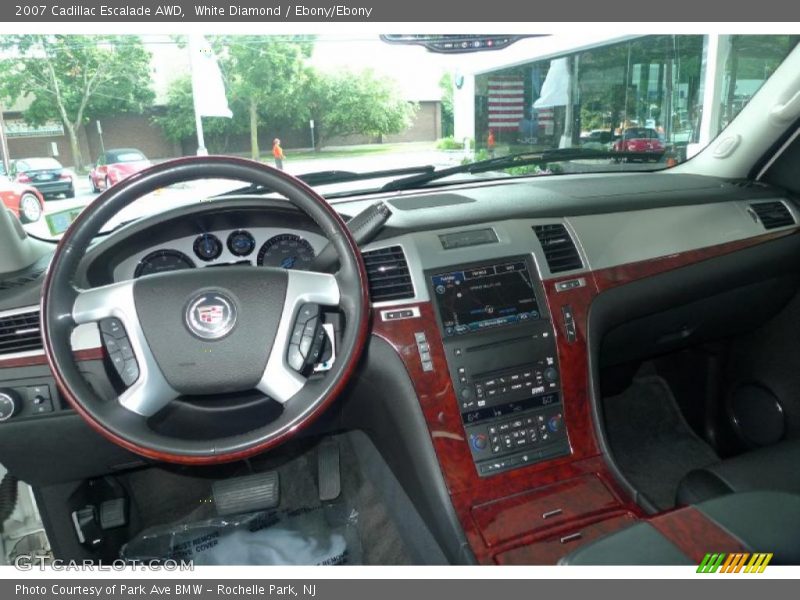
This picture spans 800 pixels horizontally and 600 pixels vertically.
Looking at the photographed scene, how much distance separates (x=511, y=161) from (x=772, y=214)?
108cm

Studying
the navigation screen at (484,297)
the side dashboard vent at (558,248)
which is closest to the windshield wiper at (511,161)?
the side dashboard vent at (558,248)

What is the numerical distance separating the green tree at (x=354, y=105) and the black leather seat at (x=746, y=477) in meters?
1.46

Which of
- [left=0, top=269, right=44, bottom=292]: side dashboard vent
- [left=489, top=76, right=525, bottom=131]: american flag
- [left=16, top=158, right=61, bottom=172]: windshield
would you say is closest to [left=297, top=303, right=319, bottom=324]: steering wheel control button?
[left=0, top=269, right=44, bottom=292]: side dashboard vent

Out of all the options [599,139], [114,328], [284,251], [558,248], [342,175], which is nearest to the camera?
[114,328]

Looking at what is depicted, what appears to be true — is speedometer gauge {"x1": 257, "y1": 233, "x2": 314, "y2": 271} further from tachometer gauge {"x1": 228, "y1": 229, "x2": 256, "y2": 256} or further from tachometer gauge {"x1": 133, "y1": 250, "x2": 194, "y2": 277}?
tachometer gauge {"x1": 133, "y1": 250, "x2": 194, "y2": 277}

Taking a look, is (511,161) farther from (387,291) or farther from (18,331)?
(18,331)

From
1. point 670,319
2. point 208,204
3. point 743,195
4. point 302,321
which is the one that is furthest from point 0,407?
point 743,195

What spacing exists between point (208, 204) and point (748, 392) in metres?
2.36

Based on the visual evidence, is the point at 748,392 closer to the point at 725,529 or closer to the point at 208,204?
the point at 725,529

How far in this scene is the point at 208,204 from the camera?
1.74 m

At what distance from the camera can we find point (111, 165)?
69.2 inches

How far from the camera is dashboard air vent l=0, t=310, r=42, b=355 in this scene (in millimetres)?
1705

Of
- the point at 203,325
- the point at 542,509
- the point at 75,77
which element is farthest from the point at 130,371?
the point at 542,509

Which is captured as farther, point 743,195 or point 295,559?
point 743,195
